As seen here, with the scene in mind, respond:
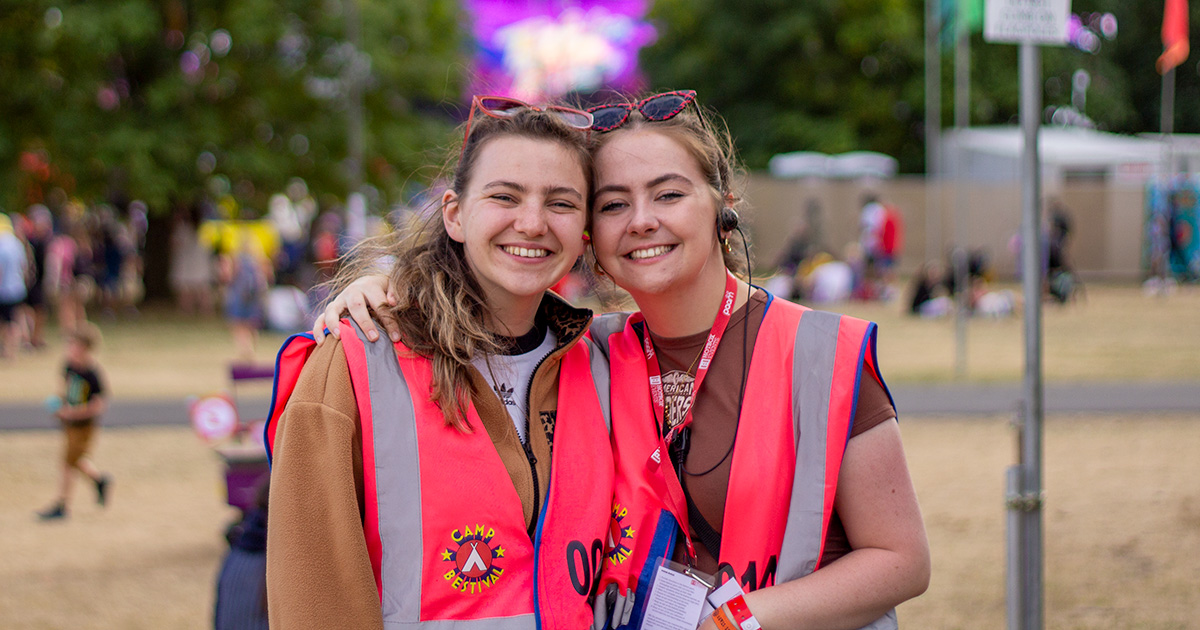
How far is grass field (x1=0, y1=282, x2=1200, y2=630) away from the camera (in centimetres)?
494

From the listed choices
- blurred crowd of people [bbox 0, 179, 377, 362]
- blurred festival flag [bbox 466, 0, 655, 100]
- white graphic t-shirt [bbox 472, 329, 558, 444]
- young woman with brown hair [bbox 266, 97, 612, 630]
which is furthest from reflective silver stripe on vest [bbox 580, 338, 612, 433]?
blurred festival flag [bbox 466, 0, 655, 100]

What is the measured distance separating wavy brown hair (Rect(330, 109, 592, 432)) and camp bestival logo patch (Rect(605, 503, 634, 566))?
1.31ft

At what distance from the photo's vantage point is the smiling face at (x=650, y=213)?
7.37 ft

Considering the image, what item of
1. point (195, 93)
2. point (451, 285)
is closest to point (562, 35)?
point (195, 93)

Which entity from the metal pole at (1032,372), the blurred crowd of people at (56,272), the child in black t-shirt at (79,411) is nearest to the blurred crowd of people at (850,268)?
the blurred crowd of people at (56,272)

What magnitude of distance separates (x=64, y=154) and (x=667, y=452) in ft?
61.9

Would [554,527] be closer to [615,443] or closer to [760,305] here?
[615,443]

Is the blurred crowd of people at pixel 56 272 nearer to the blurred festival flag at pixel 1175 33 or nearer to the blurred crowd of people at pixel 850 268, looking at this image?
the blurred crowd of people at pixel 850 268

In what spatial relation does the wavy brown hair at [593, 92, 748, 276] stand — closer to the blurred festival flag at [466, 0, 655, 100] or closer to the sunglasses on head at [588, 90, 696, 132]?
the sunglasses on head at [588, 90, 696, 132]

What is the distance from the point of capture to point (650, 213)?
7.35ft

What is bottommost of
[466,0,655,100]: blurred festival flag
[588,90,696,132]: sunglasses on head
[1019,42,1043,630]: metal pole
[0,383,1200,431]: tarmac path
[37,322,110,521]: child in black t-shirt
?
[0,383,1200,431]: tarmac path

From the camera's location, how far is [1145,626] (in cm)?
452

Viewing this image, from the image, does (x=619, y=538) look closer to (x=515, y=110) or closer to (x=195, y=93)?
(x=515, y=110)

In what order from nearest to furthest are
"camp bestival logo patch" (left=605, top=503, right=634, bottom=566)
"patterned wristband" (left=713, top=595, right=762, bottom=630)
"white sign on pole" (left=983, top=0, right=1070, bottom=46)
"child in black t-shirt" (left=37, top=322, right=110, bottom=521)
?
"patterned wristband" (left=713, top=595, right=762, bottom=630), "camp bestival logo patch" (left=605, top=503, right=634, bottom=566), "white sign on pole" (left=983, top=0, right=1070, bottom=46), "child in black t-shirt" (left=37, top=322, right=110, bottom=521)
